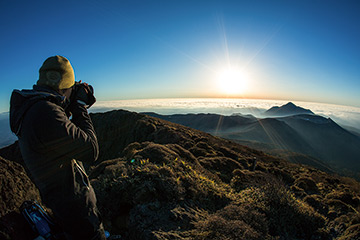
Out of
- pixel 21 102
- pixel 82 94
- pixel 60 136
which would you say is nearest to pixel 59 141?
pixel 60 136

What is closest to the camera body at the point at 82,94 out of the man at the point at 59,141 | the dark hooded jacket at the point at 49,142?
the man at the point at 59,141

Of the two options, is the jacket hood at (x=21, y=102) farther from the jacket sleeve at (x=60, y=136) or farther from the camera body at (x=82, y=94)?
the camera body at (x=82, y=94)

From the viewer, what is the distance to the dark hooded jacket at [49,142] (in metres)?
1.36

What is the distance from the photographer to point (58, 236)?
5.50 feet

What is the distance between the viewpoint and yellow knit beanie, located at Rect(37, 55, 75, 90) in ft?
5.29

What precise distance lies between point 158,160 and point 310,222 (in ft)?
16.0

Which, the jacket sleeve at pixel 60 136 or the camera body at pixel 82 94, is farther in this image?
the camera body at pixel 82 94

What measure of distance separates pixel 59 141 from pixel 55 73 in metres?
0.72

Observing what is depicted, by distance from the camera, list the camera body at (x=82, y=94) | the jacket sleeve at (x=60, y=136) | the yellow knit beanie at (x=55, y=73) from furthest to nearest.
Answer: the camera body at (x=82, y=94)
the yellow knit beanie at (x=55, y=73)
the jacket sleeve at (x=60, y=136)

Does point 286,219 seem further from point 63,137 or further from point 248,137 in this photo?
point 248,137

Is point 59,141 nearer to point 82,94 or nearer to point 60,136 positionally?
point 60,136

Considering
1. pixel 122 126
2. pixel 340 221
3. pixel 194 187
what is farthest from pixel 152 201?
pixel 122 126

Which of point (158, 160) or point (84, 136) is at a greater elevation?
point (84, 136)

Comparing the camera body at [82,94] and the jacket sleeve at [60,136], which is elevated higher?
the camera body at [82,94]
